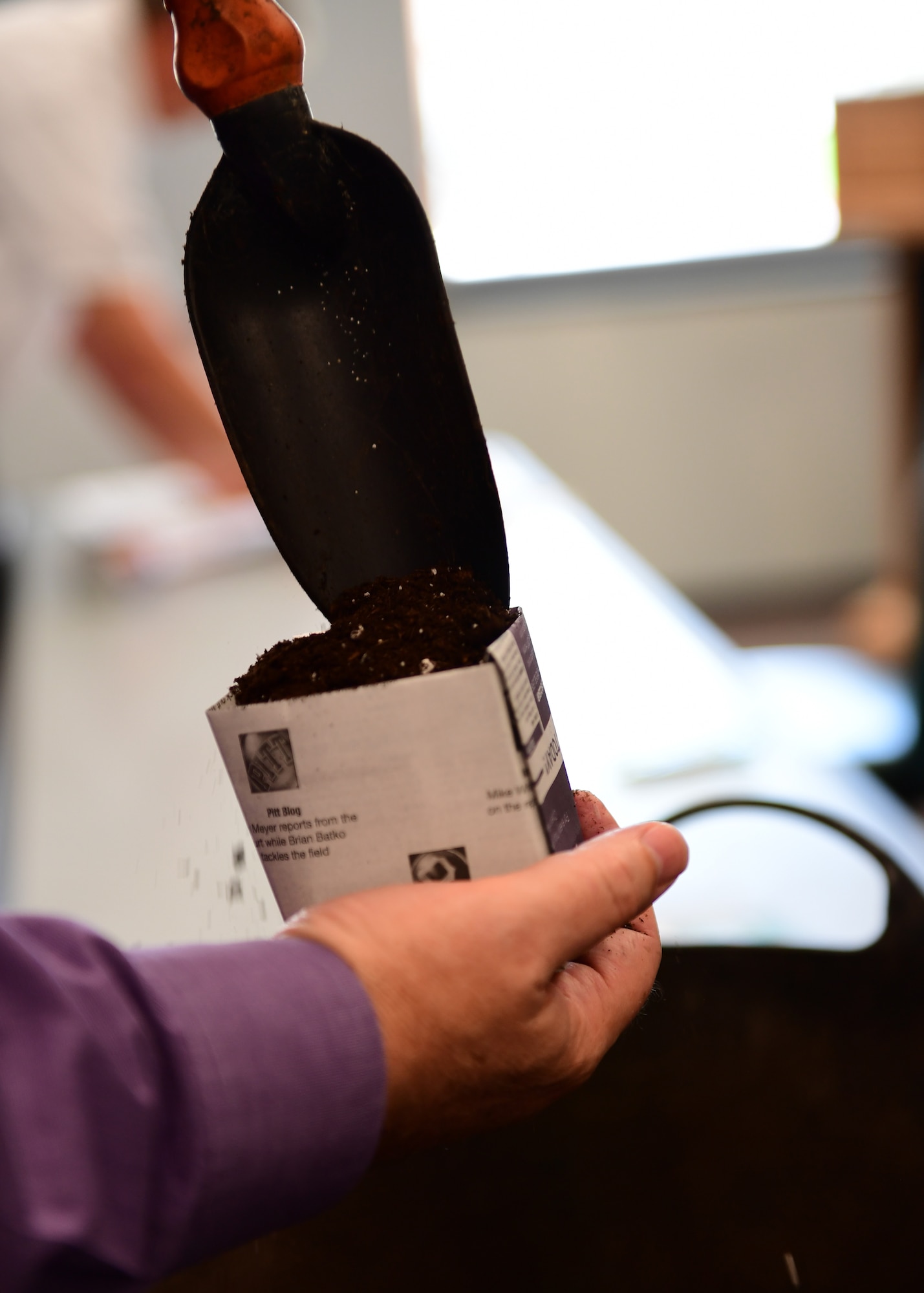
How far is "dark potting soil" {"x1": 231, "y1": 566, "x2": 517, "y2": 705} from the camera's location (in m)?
0.30

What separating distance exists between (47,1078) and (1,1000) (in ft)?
0.08

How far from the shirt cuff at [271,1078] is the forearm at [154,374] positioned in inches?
43.4

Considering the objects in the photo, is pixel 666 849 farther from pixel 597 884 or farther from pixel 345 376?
pixel 345 376

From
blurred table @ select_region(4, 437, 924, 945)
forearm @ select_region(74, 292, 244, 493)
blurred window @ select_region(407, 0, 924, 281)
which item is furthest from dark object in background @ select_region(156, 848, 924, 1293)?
forearm @ select_region(74, 292, 244, 493)

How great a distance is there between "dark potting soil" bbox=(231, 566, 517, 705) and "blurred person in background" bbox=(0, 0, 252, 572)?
92cm

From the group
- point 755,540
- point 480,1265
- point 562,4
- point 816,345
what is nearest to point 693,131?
point 562,4

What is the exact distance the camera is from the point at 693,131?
180cm

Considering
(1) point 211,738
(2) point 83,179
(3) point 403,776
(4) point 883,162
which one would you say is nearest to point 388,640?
(3) point 403,776

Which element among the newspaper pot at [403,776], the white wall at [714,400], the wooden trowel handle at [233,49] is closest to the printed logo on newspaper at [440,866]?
the newspaper pot at [403,776]

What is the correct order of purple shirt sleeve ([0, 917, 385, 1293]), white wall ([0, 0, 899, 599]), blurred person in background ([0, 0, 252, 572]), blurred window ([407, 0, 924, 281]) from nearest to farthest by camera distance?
purple shirt sleeve ([0, 917, 385, 1293]) < blurred person in background ([0, 0, 252, 572]) < blurred window ([407, 0, 924, 281]) < white wall ([0, 0, 899, 599])

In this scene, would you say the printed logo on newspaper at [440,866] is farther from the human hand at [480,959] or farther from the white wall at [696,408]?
the white wall at [696,408]

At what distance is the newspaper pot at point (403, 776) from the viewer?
0.95 feet

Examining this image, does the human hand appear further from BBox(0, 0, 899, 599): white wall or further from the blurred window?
BBox(0, 0, 899, 599): white wall

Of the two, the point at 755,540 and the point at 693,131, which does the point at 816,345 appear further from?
the point at 693,131
